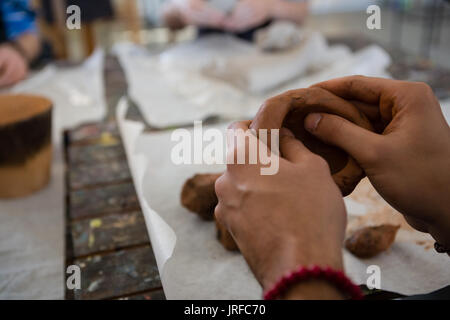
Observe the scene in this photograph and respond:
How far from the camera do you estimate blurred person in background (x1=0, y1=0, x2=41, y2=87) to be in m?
1.38

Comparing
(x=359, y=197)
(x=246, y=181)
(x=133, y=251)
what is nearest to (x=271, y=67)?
(x=359, y=197)

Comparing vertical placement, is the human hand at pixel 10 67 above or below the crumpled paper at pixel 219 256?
above

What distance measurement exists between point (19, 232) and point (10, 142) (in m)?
0.21

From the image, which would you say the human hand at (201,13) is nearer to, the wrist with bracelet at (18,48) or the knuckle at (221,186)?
the wrist with bracelet at (18,48)

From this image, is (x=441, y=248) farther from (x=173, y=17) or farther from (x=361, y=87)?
(x=173, y=17)

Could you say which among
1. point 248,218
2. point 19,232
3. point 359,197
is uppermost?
point 248,218

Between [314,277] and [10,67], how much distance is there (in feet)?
4.56

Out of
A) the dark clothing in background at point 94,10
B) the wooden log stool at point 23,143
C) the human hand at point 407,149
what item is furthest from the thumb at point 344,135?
the dark clothing in background at point 94,10

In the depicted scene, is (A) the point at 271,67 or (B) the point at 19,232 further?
(A) the point at 271,67

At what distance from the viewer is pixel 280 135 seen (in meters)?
0.46

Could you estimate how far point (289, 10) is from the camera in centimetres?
166

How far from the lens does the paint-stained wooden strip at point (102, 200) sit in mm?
753

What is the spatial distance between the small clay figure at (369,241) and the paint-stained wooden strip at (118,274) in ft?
0.95

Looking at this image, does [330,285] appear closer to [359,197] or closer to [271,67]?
[359,197]
